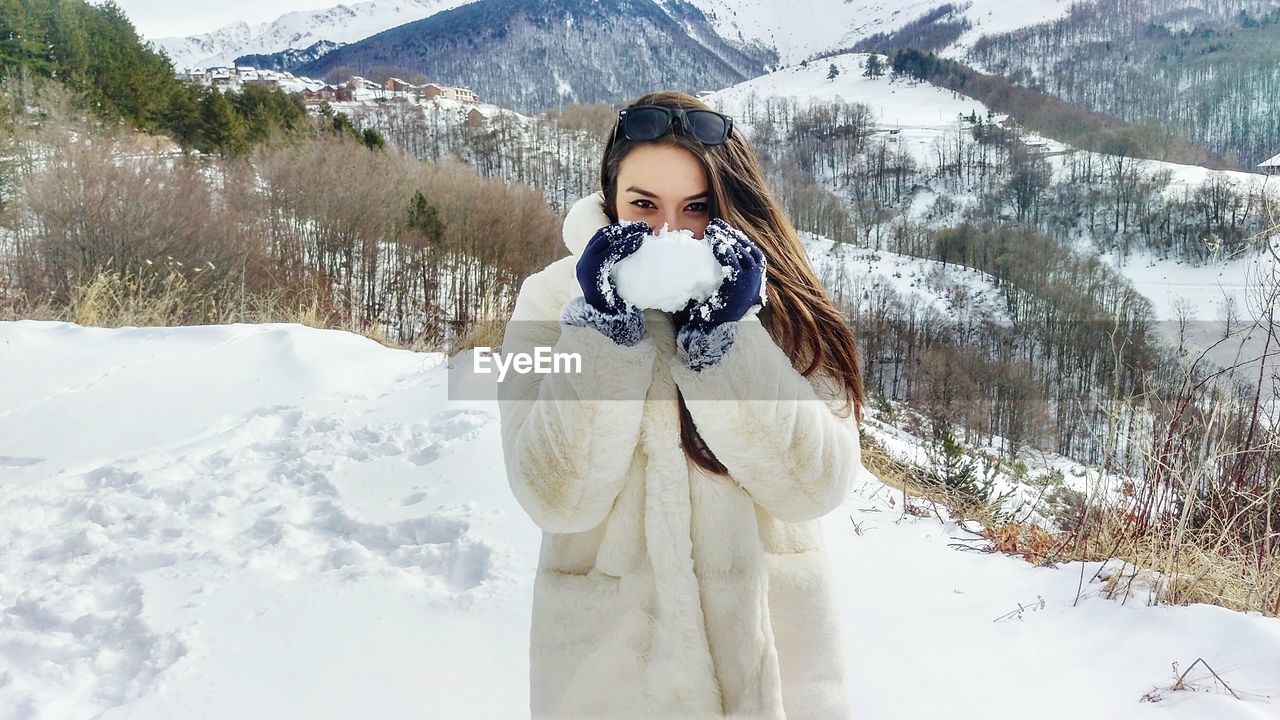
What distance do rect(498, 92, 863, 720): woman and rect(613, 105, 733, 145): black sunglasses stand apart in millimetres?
263

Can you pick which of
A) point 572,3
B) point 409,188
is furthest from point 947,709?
point 572,3

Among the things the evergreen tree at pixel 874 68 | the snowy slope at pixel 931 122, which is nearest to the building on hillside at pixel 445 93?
the snowy slope at pixel 931 122

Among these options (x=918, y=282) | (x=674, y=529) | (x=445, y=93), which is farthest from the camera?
(x=445, y=93)

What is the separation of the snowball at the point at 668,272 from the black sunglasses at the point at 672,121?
321 millimetres

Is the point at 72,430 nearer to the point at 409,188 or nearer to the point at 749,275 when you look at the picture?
the point at 749,275

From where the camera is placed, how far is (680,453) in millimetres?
981

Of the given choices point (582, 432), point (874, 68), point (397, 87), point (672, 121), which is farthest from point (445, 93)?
point (582, 432)

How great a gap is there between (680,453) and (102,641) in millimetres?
2073

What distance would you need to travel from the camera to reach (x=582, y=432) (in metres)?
0.91

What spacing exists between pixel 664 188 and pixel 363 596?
180 centimetres

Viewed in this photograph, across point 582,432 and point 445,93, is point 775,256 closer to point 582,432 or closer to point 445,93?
point 582,432

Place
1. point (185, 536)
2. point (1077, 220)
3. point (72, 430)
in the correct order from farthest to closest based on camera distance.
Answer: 1. point (1077, 220)
2. point (72, 430)
3. point (185, 536)

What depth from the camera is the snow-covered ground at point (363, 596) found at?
1808 mm

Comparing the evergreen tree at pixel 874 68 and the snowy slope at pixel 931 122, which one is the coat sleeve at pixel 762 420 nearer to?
the snowy slope at pixel 931 122
